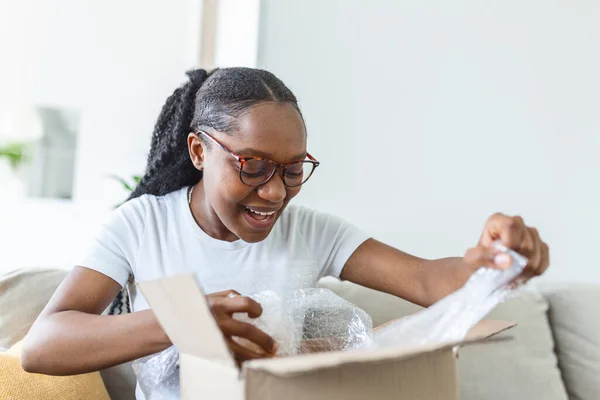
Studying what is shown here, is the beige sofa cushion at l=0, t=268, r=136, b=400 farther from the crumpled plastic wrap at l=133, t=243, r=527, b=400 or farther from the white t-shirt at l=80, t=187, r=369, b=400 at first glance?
the crumpled plastic wrap at l=133, t=243, r=527, b=400

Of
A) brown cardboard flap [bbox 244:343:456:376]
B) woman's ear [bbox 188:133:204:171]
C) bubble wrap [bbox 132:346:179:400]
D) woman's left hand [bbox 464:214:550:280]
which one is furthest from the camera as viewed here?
woman's ear [bbox 188:133:204:171]

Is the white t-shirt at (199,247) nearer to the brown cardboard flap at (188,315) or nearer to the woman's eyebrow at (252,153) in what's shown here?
the woman's eyebrow at (252,153)

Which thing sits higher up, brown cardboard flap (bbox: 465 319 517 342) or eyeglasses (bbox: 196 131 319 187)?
eyeglasses (bbox: 196 131 319 187)

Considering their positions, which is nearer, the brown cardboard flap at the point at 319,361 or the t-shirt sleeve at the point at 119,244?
the brown cardboard flap at the point at 319,361

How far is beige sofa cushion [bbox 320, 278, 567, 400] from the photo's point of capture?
149 cm

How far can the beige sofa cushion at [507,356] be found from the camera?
4.87 ft

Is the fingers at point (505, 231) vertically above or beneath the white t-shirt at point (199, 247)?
above

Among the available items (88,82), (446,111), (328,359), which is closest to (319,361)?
(328,359)

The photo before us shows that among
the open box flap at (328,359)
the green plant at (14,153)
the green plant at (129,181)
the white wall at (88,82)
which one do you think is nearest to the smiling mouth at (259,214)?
the open box flap at (328,359)

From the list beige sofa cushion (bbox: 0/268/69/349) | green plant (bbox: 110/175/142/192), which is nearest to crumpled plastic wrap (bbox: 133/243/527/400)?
beige sofa cushion (bbox: 0/268/69/349)

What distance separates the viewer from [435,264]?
1093mm

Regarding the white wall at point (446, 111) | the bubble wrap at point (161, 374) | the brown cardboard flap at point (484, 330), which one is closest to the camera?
the brown cardboard flap at point (484, 330)

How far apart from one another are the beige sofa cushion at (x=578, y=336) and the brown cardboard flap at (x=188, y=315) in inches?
52.7

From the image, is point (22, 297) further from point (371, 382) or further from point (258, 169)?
point (371, 382)
